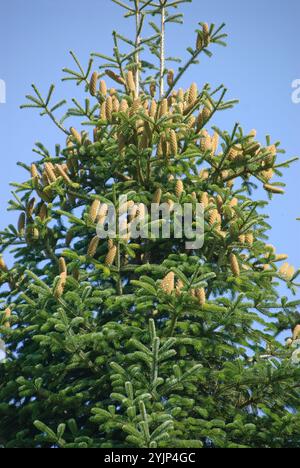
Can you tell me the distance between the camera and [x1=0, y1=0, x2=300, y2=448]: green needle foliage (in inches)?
285

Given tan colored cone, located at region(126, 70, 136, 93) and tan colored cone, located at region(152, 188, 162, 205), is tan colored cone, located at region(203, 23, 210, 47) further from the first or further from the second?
tan colored cone, located at region(152, 188, 162, 205)

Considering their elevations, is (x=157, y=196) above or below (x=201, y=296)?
above

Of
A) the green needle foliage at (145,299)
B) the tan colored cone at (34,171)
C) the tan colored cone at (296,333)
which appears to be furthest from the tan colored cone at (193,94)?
the tan colored cone at (296,333)

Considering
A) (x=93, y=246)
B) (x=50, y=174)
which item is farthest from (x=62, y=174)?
(x=93, y=246)

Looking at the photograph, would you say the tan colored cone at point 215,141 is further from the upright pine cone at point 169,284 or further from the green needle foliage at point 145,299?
the upright pine cone at point 169,284

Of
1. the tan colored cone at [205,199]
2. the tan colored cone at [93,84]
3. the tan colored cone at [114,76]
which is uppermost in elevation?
the tan colored cone at [114,76]

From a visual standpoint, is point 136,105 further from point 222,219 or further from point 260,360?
point 260,360

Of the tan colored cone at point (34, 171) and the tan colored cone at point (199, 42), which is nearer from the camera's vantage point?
the tan colored cone at point (34, 171)

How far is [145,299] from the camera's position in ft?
25.2

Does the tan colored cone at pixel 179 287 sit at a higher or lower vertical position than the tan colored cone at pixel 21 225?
lower

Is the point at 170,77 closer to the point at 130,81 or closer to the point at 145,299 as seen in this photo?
the point at 130,81

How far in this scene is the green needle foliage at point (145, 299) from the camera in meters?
7.25

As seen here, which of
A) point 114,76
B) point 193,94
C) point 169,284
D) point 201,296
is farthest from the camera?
point 114,76

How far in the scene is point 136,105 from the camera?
28.5ft
